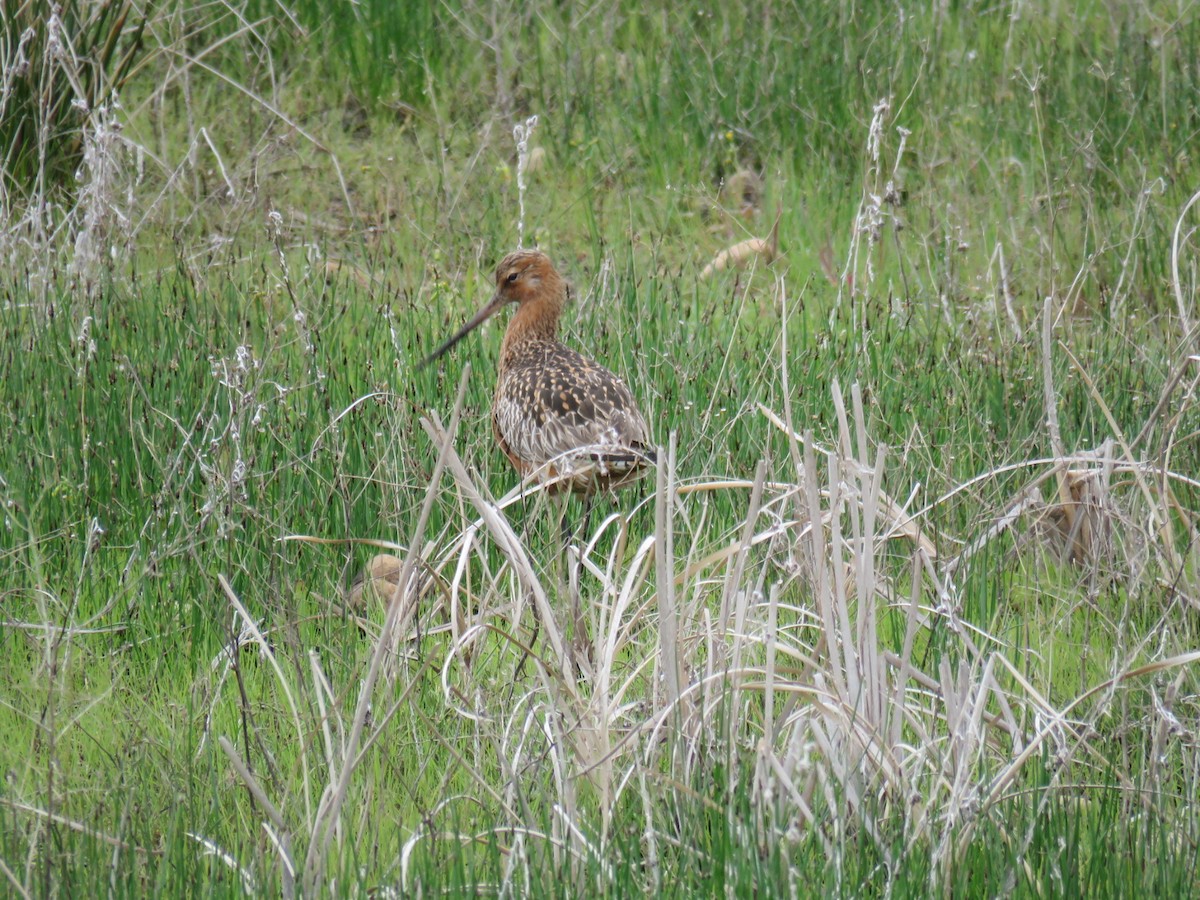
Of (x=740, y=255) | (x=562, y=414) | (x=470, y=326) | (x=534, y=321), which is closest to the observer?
(x=562, y=414)

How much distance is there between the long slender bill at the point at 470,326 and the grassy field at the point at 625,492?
0.49 feet

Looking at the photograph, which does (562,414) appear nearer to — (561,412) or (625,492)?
(561,412)

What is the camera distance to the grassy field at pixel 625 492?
3023 millimetres

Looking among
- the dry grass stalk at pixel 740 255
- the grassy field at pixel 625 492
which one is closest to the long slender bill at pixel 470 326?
the grassy field at pixel 625 492

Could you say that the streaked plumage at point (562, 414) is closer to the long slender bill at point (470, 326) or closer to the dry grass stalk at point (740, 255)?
the long slender bill at point (470, 326)

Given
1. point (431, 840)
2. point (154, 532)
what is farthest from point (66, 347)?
point (431, 840)

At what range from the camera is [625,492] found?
537cm

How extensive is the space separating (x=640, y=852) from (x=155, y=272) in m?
4.52

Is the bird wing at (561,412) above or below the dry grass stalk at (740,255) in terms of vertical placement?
above

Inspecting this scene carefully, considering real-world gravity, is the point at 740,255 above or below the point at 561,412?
below

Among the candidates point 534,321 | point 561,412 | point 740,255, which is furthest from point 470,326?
point 740,255

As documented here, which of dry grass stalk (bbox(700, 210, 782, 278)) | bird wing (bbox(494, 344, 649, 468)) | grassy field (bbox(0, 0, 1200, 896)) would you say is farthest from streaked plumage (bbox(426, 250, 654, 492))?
dry grass stalk (bbox(700, 210, 782, 278))

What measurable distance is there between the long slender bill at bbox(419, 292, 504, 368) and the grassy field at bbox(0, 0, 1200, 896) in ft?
0.49

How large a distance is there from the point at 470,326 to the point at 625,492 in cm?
92
